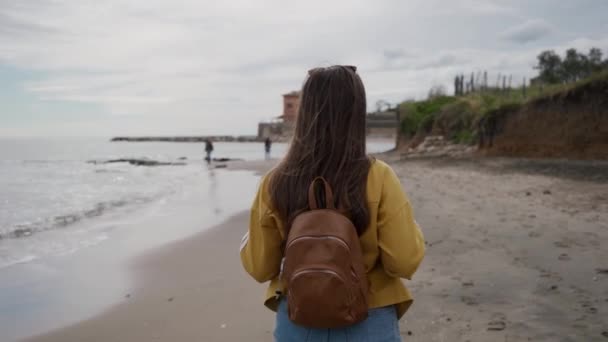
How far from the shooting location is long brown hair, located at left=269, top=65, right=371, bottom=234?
1.83 m

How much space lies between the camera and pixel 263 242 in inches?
76.2

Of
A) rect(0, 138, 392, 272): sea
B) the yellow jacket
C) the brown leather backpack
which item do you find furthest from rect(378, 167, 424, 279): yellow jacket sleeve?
rect(0, 138, 392, 272): sea

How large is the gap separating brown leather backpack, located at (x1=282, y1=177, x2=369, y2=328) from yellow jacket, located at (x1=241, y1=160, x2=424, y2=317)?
117mm

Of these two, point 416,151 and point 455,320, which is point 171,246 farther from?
point 416,151

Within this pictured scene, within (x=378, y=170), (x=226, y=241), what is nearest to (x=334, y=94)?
(x=378, y=170)

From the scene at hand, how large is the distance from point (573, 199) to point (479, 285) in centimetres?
538

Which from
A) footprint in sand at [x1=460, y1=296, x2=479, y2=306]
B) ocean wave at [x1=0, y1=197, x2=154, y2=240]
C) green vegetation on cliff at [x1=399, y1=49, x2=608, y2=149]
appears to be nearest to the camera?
footprint in sand at [x1=460, y1=296, x2=479, y2=306]

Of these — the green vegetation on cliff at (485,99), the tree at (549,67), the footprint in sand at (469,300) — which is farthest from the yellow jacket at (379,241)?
the tree at (549,67)

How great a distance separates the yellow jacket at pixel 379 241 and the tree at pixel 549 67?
937 inches

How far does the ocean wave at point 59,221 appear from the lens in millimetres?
9875

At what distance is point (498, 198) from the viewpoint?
1005 cm

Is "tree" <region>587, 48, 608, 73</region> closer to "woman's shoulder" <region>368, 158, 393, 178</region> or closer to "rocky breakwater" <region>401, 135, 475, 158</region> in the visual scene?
"rocky breakwater" <region>401, 135, 475, 158</region>

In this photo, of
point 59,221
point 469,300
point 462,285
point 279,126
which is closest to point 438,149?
point 59,221

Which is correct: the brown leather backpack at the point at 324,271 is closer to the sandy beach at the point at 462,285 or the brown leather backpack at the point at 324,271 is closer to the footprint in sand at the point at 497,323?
the sandy beach at the point at 462,285
